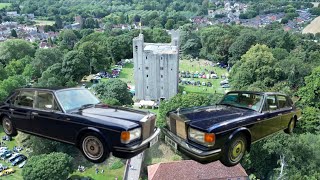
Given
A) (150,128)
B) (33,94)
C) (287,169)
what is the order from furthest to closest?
1. (287,169)
2. (33,94)
3. (150,128)

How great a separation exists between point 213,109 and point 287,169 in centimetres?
2154

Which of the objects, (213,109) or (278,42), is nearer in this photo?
(213,109)

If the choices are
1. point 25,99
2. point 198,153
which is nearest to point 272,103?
point 198,153

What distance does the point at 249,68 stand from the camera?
174ft

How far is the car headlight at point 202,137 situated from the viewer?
8234 millimetres

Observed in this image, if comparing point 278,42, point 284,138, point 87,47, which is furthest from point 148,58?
point 278,42

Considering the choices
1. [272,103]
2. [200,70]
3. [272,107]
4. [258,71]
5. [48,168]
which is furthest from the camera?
[200,70]

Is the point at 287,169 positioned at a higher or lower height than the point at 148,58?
lower

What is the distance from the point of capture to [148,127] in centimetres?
891

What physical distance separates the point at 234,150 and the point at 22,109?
22.1ft

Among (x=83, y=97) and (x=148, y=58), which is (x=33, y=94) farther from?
(x=148, y=58)

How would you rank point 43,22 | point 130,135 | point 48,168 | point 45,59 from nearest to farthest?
point 130,135, point 48,168, point 45,59, point 43,22

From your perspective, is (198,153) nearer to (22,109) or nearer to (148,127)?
(148,127)

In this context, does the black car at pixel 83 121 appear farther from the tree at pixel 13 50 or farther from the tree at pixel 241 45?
the tree at pixel 241 45
